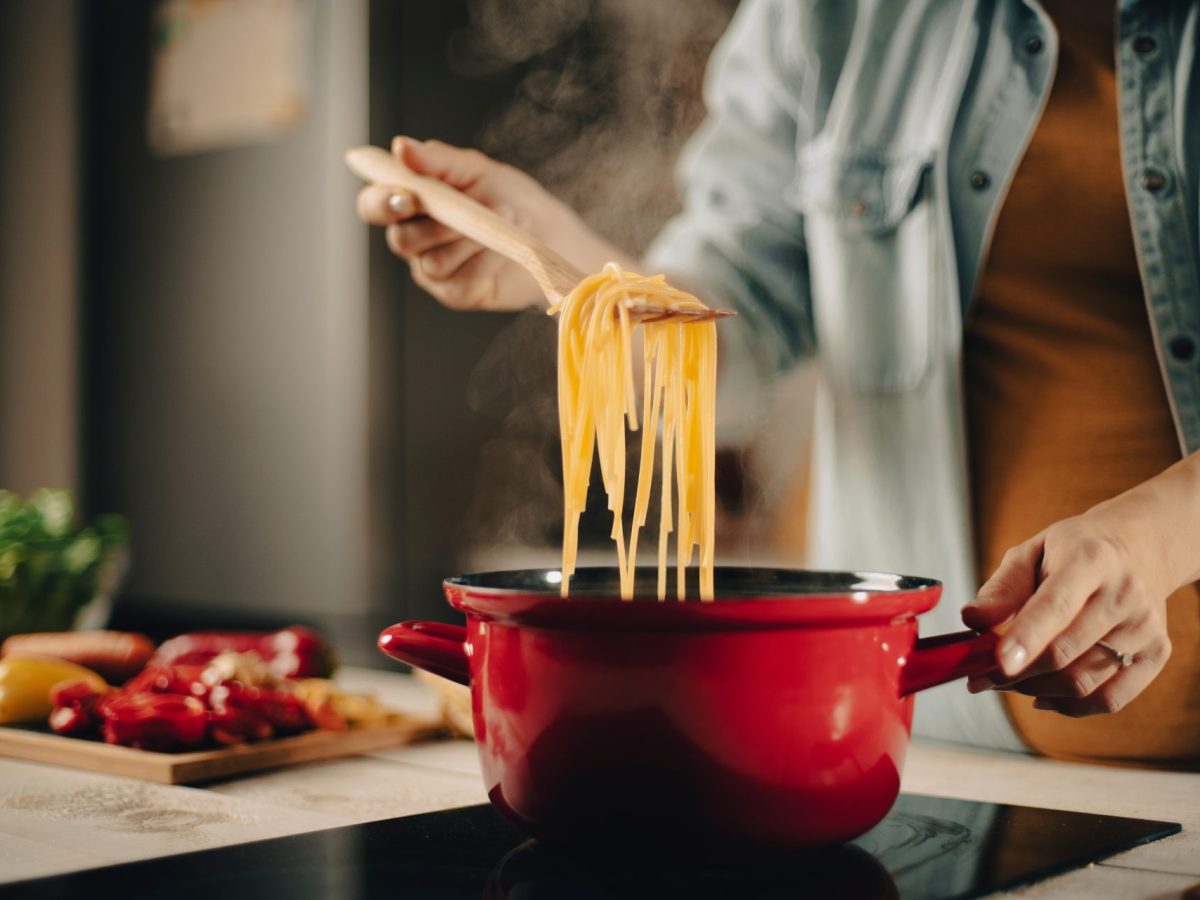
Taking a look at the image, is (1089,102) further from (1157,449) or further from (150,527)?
(150,527)

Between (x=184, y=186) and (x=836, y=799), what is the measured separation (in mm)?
2772

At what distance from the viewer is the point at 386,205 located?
114cm

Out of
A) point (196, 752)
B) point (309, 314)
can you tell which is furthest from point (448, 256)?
point (309, 314)

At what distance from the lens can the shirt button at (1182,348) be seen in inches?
42.9

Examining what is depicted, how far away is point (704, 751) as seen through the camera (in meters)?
0.61

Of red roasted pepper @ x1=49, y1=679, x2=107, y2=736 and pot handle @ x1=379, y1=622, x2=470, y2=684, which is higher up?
pot handle @ x1=379, y1=622, x2=470, y2=684

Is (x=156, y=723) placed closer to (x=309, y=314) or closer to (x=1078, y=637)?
(x=1078, y=637)

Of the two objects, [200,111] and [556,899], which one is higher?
[200,111]

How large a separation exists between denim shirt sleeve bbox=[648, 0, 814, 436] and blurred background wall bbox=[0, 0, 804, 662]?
53cm

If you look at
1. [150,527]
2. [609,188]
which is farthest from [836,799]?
[150,527]

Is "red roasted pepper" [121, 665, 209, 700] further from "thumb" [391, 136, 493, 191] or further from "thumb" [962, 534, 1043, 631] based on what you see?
"thumb" [962, 534, 1043, 631]

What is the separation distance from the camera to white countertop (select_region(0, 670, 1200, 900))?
691 mm

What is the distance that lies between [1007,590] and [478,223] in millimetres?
495

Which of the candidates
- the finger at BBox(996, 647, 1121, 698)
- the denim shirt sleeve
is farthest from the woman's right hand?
the finger at BBox(996, 647, 1121, 698)
